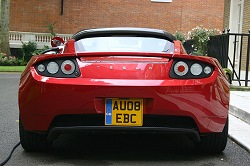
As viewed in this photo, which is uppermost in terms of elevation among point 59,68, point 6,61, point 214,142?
point 59,68

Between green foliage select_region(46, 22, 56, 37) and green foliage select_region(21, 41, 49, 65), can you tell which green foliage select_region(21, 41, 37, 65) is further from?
green foliage select_region(46, 22, 56, 37)


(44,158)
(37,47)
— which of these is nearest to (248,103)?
(44,158)

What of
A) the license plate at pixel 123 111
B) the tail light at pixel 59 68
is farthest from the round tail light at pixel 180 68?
the tail light at pixel 59 68

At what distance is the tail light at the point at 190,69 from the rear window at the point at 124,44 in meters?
0.30

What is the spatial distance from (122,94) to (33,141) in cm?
112

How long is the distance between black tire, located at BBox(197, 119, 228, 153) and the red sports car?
0.60 feet

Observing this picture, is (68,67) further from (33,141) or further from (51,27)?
(51,27)

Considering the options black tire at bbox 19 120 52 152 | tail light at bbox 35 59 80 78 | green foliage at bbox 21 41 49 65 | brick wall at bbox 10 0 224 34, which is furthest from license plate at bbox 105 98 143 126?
brick wall at bbox 10 0 224 34

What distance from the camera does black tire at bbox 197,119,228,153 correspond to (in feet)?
13.1

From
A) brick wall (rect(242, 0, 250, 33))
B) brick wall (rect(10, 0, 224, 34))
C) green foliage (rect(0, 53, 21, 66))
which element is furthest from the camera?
brick wall (rect(10, 0, 224, 34))

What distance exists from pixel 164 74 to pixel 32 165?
56.5 inches

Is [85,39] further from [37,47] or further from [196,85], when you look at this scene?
[37,47]

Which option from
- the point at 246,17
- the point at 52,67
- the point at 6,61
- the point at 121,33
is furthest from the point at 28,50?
the point at 52,67

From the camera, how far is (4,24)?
2406 centimetres
